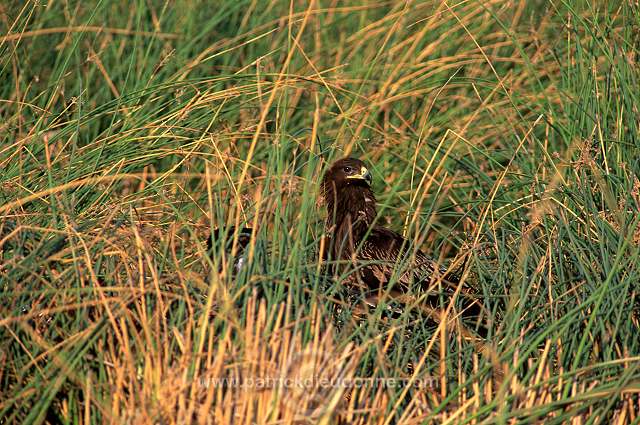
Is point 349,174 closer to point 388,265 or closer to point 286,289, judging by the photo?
point 388,265

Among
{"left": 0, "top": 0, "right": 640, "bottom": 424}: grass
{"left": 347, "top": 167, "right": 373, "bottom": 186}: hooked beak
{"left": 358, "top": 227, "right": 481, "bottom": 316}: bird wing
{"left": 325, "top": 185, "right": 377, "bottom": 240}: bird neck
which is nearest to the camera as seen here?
{"left": 0, "top": 0, "right": 640, "bottom": 424}: grass

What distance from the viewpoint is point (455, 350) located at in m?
3.80

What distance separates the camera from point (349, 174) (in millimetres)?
5379

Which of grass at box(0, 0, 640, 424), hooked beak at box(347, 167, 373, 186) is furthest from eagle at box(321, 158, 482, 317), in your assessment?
grass at box(0, 0, 640, 424)

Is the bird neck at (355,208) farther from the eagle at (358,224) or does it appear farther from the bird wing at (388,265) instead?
the bird wing at (388,265)

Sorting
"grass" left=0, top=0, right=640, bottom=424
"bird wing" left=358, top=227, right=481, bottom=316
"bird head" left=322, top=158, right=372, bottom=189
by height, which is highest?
"grass" left=0, top=0, right=640, bottom=424

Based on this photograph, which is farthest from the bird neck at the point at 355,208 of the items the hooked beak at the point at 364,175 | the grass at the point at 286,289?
the grass at the point at 286,289

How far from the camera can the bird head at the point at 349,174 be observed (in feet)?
17.4

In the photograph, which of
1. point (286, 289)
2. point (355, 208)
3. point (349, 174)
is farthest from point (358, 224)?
point (286, 289)

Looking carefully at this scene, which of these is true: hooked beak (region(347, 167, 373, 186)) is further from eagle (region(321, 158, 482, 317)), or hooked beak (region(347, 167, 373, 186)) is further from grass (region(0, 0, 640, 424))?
grass (region(0, 0, 640, 424))

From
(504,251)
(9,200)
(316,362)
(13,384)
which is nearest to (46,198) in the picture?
(9,200)

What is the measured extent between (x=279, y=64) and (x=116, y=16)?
964mm

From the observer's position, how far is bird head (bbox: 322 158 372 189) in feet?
17.4

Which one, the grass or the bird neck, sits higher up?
the grass
